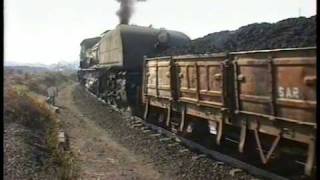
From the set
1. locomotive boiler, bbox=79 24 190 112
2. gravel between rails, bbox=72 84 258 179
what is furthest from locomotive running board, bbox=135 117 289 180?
locomotive boiler, bbox=79 24 190 112

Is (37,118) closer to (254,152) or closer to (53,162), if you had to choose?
(53,162)

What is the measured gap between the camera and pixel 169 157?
32.4 feet

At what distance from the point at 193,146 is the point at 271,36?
3098 mm

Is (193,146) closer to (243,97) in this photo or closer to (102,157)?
(102,157)

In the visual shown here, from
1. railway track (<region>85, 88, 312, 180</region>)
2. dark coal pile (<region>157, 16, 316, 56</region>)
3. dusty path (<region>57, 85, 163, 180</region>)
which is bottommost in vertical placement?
dusty path (<region>57, 85, 163, 180</region>)

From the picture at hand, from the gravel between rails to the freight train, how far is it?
1.69 feet

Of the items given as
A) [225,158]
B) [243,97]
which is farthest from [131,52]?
[243,97]

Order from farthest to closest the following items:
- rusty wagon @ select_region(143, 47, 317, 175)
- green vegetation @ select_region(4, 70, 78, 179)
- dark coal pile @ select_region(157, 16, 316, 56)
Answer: green vegetation @ select_region(4, 70, 78, 179) → dark coal pile @ select_region(157, 16, 316, 56) → rusty wagon @ select_region(143, 47, 317, 175)

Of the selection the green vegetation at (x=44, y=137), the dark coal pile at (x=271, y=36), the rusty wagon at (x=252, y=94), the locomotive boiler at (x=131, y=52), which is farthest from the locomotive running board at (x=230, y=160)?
the locomotive boiler at (x=131, y=52)

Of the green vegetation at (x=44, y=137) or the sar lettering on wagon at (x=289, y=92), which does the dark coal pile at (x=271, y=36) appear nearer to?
the sar lettering on wagon at (x=289, y=92)

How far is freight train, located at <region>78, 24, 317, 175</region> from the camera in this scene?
20.7ft

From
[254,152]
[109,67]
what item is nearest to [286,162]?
[254,152]

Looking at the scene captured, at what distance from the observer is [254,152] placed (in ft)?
30.0

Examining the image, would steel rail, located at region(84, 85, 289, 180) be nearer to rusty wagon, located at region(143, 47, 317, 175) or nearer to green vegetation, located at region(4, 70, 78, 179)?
rusty wagon, located at region(143, 47, 317, 175)
